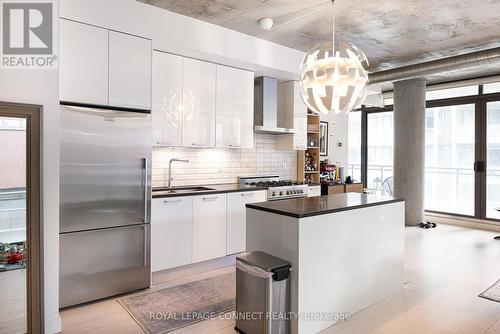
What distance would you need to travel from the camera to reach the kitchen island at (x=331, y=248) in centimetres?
254

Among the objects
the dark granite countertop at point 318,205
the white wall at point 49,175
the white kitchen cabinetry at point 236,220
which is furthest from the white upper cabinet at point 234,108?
the white wall at point 49,175

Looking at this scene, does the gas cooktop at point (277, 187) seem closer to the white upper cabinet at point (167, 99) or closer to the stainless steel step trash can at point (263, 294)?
the white upper cabinet at point (167, 99)

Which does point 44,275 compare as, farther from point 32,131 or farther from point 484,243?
point 484,243

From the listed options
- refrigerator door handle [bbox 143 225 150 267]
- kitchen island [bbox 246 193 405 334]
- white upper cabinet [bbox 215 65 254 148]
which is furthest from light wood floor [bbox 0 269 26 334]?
white upper cabinet [bbox 215 65 254 148]

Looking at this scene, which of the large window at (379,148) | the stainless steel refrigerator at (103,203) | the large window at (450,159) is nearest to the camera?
the stainless steel refrigerator at (103,203)

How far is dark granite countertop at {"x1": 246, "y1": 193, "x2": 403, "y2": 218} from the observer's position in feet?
8.52

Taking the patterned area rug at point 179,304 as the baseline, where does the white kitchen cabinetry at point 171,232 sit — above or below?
above

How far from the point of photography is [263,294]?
2.40m

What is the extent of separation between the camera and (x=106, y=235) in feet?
10.5

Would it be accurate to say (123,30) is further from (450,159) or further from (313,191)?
(450,159)

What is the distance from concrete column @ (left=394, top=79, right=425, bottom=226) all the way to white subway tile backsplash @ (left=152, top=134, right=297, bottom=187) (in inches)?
98.4

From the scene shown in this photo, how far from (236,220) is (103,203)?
174 cm

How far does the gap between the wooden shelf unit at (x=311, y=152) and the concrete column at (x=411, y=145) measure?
6.78ft

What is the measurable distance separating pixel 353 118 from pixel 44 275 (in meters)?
8.07
